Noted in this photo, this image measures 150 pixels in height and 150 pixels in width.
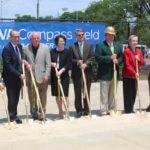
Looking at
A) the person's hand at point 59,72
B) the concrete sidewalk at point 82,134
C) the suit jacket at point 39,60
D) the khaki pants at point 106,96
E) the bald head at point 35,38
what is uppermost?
the bald head at point 35,38

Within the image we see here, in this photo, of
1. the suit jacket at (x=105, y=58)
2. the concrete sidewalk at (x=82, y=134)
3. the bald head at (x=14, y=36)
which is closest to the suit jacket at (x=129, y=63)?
the suit jacket at (x=105, y=58)

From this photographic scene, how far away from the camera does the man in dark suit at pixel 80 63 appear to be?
11.4m

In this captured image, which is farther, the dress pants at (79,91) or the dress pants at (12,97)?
the dress pants at (79,91)

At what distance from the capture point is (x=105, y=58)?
37.5ft

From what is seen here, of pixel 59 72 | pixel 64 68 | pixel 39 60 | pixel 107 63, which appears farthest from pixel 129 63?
pixel 39 60

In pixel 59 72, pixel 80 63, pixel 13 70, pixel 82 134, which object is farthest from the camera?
pixel 80 63

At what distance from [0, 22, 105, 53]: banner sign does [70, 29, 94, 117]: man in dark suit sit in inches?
247

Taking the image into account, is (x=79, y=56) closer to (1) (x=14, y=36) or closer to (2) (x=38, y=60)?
(2) (x=38, y=60)

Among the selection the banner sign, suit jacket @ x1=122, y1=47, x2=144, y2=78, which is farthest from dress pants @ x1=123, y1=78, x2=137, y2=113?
the banner sign

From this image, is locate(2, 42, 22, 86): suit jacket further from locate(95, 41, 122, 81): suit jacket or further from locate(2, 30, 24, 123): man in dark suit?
locate(95, 41, 122, 81): suit jacket

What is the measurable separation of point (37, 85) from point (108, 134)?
210cm

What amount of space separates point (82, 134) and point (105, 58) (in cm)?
232

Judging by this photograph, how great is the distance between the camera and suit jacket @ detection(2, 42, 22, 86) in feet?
34.9

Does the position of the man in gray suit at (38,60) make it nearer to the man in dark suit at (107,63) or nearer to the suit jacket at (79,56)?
the suit jacket at (79,56)
